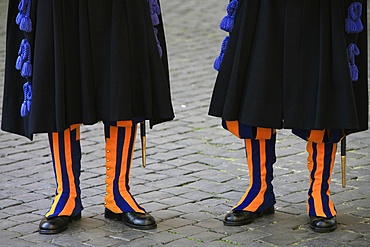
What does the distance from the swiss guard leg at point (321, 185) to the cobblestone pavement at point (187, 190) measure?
0.22 feet

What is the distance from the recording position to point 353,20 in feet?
12.8

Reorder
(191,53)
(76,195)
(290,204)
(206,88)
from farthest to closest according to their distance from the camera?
(191,53), (206,88), (290,204), (76,195)

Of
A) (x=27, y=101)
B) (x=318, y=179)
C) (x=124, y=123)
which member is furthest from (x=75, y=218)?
(x=318, y=179)

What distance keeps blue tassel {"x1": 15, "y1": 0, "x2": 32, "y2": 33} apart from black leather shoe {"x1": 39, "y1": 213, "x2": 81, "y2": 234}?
3.09 ft

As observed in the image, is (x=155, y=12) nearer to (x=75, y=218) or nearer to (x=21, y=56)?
(x=21, y=56)

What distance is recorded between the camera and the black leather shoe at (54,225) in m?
4.12

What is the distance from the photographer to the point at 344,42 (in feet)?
12.7

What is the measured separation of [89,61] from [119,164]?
57cm

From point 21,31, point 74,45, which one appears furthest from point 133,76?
point 21,31

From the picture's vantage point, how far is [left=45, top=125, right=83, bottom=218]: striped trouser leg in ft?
13.6

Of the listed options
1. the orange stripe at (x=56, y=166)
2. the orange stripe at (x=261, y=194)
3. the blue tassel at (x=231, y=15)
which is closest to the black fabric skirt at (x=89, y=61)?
the orange stripe at (x=56, y=166)

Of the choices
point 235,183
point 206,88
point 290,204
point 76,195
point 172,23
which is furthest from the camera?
point 172,23

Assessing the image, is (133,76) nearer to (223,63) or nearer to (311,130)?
(223,63)

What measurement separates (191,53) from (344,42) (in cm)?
510
